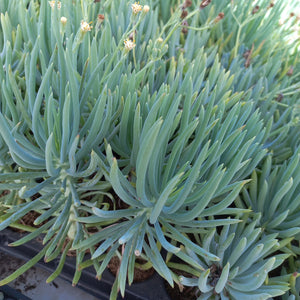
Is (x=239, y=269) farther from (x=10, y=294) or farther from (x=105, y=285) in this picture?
(x=10, y=294)

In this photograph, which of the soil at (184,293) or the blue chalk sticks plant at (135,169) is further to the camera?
the soil at (184,293)

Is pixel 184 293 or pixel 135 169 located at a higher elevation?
pixel 135 169

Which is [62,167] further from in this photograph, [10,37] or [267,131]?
[267,131]

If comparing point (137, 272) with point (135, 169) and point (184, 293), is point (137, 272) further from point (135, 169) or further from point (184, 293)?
point (135, 169)

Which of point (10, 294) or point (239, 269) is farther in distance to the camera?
point (10, 294)

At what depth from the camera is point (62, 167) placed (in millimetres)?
560

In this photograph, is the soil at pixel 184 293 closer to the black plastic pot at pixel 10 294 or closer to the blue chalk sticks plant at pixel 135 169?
the blue chalk sticks plant at pixel 135 169

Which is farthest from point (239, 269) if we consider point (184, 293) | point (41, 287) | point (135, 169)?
point (41, 287)

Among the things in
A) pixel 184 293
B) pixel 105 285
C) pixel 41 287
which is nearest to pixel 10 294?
pixel 41 287

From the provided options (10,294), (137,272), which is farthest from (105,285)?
(10,294)

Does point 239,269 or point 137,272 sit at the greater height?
point 239,269

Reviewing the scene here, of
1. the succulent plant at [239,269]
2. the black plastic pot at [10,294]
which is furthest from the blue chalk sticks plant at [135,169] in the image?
the black plastic pot at [10,294]

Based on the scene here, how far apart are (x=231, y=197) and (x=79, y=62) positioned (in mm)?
474

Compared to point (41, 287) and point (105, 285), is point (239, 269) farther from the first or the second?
point (41, 287)
